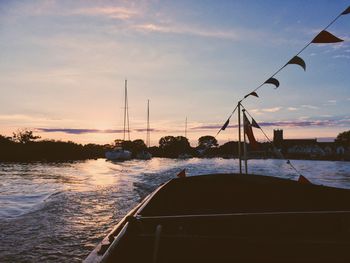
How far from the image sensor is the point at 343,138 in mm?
131375

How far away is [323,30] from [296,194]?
317cm

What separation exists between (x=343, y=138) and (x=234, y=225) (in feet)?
480

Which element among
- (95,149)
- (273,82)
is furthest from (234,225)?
(95,149)

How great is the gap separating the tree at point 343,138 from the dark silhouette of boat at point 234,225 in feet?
450

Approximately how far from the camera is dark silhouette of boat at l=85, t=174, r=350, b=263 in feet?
8.52

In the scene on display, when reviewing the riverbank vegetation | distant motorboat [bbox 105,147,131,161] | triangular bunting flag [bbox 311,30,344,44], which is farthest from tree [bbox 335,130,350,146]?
triangular bunting flag [bbox 311,30,344,44]

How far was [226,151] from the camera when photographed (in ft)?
470

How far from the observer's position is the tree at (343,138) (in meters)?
128

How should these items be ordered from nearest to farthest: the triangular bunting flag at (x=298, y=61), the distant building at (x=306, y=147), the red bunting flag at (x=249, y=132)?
1. the triangular bunting flag at (x=298, y=61)
2. the red bunting flag at (x=249, y=132)
3. the distant building at (x=306, y=147)

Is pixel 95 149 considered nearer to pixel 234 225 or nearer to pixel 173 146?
pixel 173 146

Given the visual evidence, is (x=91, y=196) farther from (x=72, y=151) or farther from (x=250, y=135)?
(x=72, y=151)

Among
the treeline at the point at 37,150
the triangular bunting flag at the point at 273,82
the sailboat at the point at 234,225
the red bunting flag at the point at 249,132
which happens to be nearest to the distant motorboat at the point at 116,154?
the treeline at the point at 37,150

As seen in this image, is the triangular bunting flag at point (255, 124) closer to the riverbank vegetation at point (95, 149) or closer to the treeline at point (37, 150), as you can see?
the riverbank vegetation at point (95, 149)

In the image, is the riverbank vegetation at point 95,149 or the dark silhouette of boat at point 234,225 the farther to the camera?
the riverbank vegetation at point 95,149
